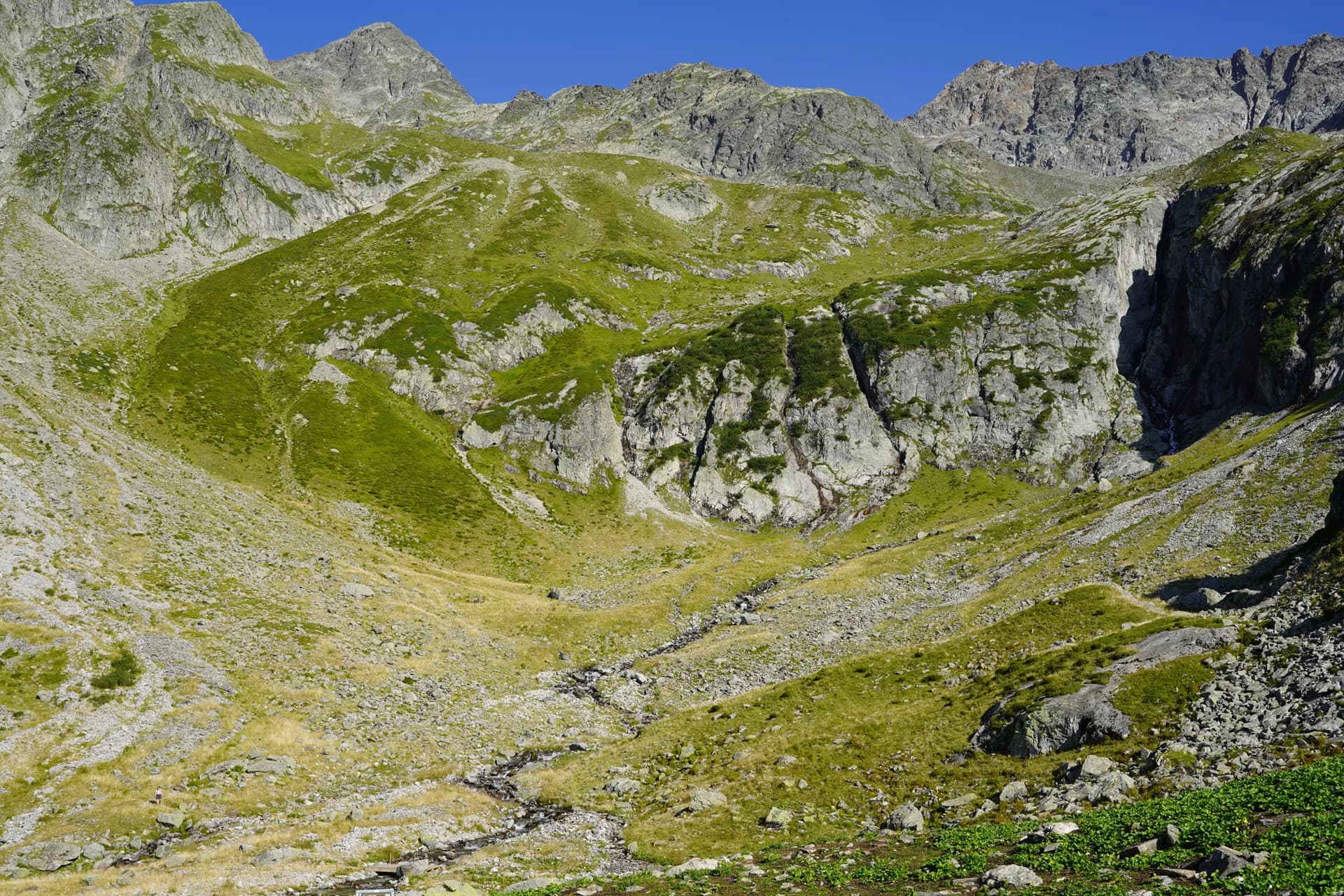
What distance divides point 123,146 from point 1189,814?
233961 millimetres

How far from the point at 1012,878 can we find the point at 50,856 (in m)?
37.1

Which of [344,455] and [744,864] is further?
[344,455]

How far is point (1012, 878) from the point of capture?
18.9m

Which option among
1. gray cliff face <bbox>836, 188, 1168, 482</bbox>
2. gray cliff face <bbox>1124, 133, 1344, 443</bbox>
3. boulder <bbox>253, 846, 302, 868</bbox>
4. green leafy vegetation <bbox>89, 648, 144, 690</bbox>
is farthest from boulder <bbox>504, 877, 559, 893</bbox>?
gray cliff face <bbox>836, 188, 1168, 482</bbox>

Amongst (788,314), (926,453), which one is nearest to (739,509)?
(926,453)

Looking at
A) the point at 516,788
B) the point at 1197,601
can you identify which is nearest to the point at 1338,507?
the point at 1197,601

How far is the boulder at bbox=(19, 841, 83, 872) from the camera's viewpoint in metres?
29.8

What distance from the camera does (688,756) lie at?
4516 centimetres

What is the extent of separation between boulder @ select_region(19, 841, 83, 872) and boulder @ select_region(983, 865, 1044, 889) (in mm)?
35955

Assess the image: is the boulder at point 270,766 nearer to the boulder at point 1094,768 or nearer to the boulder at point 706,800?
the boulder at point 706,800

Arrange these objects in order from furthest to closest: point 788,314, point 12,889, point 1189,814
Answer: point 788,314
point 12,889
point 1189,814

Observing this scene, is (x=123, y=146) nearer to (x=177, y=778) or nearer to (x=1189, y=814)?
(x=177, y=778)

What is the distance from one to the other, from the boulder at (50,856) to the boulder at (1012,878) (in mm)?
35955

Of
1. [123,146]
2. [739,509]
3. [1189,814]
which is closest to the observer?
[1189,814]
